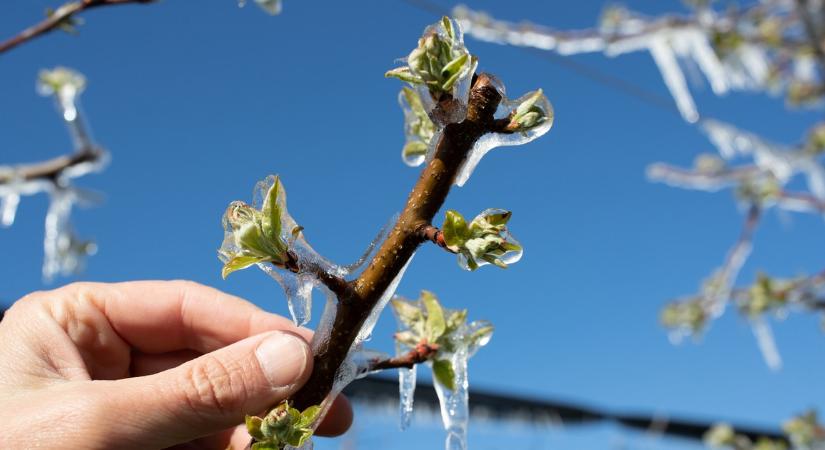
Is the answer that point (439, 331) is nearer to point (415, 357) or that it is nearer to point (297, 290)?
point (415, 357)

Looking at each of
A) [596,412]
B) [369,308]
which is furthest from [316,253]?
[596,412]

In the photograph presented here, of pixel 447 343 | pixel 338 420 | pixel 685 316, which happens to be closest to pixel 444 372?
pixel 447 343

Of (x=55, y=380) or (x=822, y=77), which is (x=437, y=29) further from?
(x=822, y=77)

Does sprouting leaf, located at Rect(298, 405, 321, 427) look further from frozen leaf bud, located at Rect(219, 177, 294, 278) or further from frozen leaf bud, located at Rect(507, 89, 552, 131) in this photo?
frozen leaf bud, located at Rect(507, 89, 552, 131)

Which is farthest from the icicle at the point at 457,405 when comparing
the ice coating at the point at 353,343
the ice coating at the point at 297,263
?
the ice coating at the point at 297,263

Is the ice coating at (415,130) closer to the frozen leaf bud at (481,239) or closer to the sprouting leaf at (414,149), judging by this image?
the sprouting leaf at (414,149)

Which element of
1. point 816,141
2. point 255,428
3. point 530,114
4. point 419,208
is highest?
point 816,141
